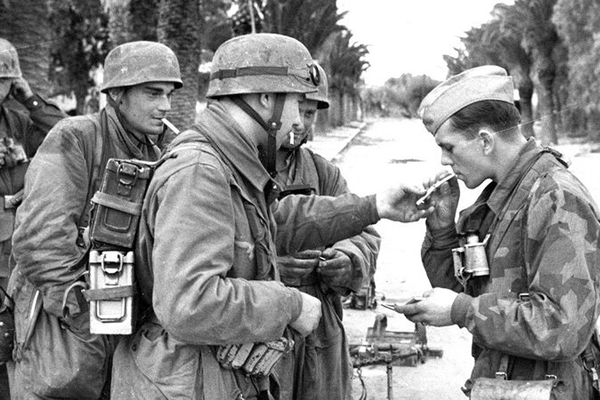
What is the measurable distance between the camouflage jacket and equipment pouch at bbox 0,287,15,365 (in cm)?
231

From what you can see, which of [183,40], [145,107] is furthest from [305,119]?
→ [183,40]

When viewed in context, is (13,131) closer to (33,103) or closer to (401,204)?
(33,103)

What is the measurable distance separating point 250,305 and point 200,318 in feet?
0.62

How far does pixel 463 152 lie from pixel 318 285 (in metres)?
1.52

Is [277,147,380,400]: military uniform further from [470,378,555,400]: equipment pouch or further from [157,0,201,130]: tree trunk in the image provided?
[157,0,201,130]: tree trunk

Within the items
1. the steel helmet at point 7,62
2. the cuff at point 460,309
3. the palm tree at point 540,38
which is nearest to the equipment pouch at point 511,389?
the cuff at point 460,309

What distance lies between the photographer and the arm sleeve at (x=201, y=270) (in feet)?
8.77

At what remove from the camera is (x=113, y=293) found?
3008 mm

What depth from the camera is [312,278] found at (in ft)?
14.7

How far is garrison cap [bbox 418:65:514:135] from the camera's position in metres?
3.19

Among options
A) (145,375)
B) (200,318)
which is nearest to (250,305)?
(200,318)

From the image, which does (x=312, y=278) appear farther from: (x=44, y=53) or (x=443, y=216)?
(x=44, y=53)

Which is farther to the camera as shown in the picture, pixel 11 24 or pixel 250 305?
pixel 11 24

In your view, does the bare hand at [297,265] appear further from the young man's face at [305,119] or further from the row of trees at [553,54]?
the row of trees at [553,54]
